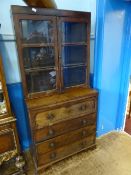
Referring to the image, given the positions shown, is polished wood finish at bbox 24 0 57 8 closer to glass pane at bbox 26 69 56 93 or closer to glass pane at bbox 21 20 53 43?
glass pane at bbox 21 20 53 43

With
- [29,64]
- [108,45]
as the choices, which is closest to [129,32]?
[108,45]

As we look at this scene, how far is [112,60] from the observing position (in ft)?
6.28

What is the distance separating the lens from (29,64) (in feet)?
4.78

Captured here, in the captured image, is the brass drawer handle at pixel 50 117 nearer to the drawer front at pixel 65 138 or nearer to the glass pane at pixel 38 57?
the drawer front at pixel 65 138

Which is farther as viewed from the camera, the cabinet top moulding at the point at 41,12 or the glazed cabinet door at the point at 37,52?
the glazed cabinet door at the point at 37,52

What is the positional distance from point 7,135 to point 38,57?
83 centimetres

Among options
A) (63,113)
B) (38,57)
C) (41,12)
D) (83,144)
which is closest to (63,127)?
(63,113)

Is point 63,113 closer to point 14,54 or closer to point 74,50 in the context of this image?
point 74,50

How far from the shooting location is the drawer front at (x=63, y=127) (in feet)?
4.90

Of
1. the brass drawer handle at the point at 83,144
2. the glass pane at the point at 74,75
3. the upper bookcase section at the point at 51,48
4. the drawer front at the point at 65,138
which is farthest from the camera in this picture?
the brass drawer handle at the point at 83,144

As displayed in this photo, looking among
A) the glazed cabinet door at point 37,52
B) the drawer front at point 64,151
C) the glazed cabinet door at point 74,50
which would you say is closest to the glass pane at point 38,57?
the glazed cabinet door at point 37,52

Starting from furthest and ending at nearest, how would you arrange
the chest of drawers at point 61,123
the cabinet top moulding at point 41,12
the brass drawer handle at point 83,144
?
the brass drawer handle at point 83,144 < the chest of drawers at point 61,123 < the cabinet top moulding at point 41,12

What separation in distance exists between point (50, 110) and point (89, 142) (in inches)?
31.9

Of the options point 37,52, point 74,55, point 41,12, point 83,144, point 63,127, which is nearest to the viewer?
point 41,12
